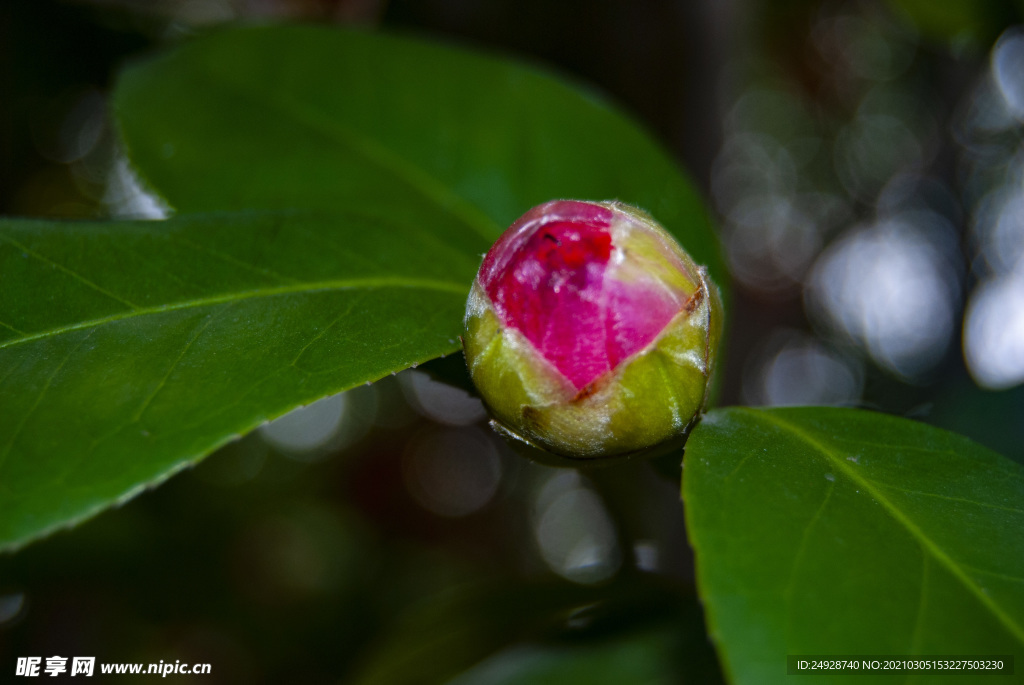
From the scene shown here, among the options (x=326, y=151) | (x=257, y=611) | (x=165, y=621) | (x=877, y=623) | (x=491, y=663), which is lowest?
(x=257, y=611)

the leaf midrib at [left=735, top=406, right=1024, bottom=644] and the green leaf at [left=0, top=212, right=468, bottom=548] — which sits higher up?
the green leaf at [left=0, top=212, right=468, bottom=548]

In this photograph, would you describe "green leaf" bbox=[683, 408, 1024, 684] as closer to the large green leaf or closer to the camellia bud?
the camellia bud

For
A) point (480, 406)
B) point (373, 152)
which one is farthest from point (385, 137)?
point (480, 406)

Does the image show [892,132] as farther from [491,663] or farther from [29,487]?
[29,487]

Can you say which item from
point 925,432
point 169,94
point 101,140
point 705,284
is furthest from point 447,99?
point 101,140

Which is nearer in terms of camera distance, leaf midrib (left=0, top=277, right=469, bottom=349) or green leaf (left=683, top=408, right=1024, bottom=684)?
green leaf (left=683, top=408, right=1024, bottom=684)

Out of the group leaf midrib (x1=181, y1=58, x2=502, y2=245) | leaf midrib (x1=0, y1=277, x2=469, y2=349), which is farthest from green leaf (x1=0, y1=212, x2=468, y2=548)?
leaf midrib (x1=181, y1=58, x2=502, y2=245)

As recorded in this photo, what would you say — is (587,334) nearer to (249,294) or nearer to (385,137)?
(249,294)
